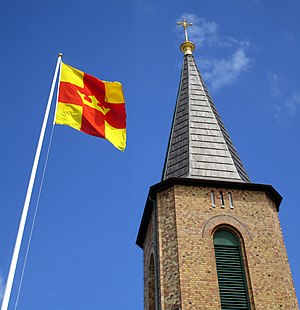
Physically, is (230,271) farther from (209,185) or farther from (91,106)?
(91,106)

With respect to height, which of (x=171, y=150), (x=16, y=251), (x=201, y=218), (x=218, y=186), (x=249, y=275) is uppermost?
(x=171, y=150)

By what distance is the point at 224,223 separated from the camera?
22359mm

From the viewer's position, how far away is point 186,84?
3038 centimetres

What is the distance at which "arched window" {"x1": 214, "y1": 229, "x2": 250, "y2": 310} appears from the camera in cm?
2041

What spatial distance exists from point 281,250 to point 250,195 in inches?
98.6

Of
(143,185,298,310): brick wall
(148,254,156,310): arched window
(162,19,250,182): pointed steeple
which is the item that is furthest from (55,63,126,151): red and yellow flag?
(148,254,156,310): arched window

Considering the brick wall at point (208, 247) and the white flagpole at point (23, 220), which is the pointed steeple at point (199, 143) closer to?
the brick wall at point (208, 247)

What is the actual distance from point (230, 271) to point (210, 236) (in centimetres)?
142

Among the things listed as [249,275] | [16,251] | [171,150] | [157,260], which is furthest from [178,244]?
[16,251]

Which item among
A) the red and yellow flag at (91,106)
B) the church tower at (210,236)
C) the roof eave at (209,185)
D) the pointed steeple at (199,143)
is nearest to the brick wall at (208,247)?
the church tower at (210,236)

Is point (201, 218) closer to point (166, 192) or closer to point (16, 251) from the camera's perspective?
point (166, 192)

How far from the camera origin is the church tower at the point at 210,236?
2038cm

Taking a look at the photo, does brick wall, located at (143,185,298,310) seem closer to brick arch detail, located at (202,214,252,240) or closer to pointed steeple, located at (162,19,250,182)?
brick arch detail, located at (202,214,252,240)

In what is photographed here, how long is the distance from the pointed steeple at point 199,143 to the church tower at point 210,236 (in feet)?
0.15
